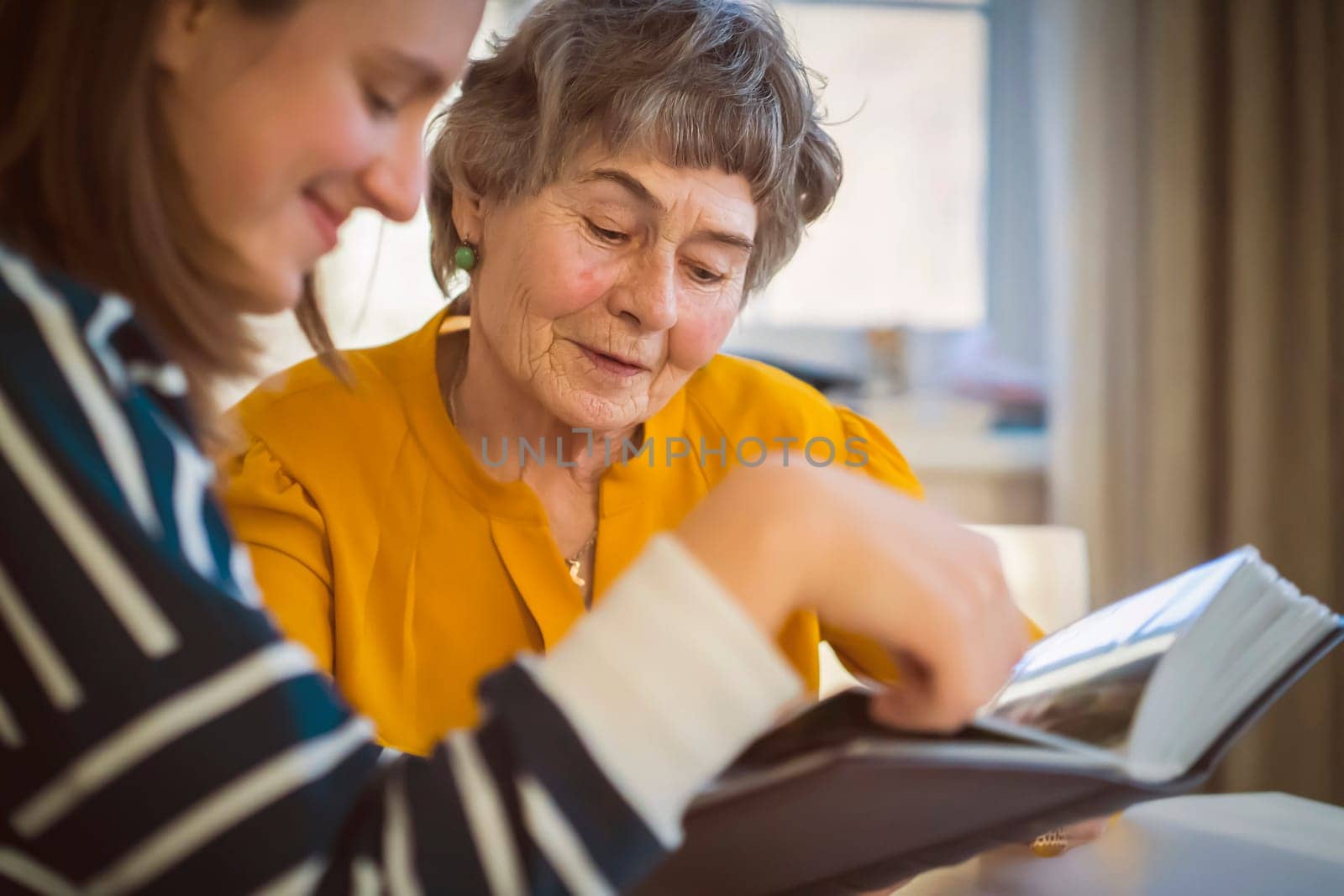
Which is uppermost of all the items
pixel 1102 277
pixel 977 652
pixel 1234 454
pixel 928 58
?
pixel 928 58

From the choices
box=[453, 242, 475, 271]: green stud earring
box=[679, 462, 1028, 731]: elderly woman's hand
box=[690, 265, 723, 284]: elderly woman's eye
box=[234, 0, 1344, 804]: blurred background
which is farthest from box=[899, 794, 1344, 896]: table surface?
box=[234, 0, 1344, 804]: blurred background

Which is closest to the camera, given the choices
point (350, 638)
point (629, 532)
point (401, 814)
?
point (401, 814)

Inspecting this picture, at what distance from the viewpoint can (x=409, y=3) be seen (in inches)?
21.9

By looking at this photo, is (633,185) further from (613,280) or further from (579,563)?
(579,563)

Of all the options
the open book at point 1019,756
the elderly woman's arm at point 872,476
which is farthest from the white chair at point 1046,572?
the open book at point 1019,756

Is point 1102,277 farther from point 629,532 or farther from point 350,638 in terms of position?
point 350,638

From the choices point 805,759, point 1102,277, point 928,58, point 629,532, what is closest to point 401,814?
point 805,759

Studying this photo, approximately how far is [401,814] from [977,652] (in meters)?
0.28

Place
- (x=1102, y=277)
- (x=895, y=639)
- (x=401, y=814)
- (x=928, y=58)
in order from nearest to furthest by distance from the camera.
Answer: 1. (x=401, y=814)
2. (x=895, y=639)
3. (x=1102, y=277)
4. (x=928, y=58)

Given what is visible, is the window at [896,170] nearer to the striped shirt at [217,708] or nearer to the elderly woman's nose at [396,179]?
the elderly woman's nose at [396,179]

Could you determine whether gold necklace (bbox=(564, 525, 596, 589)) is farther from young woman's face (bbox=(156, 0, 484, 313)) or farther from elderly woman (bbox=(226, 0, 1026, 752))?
young woman's face (bbox=(156, 0, 484, 313))

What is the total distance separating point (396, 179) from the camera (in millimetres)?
598

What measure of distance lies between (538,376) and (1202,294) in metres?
1.79

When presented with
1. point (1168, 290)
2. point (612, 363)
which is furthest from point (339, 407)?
point (1168, 290)
